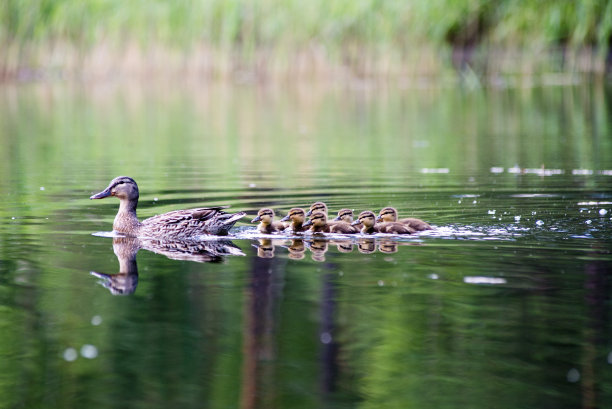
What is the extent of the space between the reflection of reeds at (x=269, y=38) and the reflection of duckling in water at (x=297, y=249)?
70.3 feet

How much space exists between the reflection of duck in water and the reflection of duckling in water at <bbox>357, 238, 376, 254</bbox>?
86 cm

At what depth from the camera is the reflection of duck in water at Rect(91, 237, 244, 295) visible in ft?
22.4

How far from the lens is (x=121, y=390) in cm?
470

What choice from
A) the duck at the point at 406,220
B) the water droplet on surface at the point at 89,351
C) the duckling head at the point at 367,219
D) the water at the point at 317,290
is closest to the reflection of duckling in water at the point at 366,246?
the water at the point at 317,290

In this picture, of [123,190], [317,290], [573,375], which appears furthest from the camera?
[123,190]

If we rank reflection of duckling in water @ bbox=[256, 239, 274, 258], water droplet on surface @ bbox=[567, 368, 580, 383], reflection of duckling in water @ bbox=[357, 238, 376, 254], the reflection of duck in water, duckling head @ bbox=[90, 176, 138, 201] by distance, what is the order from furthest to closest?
duckling head @ bbox=[90, 176, 138, 201] → reflection of duckling in water @ bbox=[357, 238, 376, 254] → reflection of duckling in water @ bbox=[256, 239, 274, 258] → the reflection of duck in water → water droplet on surface @ bbox=[567, 368, 580, 383]

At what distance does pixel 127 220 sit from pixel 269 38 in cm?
Result: 2451

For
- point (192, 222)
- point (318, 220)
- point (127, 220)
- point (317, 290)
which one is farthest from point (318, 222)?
point (317, 290)

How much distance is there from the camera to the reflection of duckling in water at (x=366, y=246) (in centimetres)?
792

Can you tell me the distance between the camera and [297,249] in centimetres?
809

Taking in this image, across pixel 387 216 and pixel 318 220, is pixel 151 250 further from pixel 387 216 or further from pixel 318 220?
pixel 387 216

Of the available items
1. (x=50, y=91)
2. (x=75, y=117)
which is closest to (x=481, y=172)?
(x=75, y=117)

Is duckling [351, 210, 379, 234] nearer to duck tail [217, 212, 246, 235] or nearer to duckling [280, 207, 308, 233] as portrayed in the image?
duckling [280, 207, 308, 233]

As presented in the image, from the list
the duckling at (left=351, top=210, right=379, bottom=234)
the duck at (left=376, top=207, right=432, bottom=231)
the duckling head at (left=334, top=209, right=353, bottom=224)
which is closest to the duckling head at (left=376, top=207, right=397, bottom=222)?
the duck at (left=376, top=207, right=432, bottom=231)
